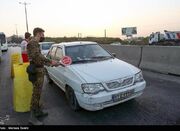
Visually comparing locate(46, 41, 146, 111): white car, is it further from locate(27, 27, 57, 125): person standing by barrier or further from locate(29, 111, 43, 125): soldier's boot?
locate(29, 111, 43, 125): soldier's boot

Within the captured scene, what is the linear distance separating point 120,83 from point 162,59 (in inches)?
213

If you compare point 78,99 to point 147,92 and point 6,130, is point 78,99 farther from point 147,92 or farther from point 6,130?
point 147,92

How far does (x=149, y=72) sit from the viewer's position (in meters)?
10.4

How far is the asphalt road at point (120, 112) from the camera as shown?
5162mm

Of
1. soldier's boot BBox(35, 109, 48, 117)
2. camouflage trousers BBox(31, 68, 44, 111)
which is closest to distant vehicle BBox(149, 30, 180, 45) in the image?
soldier's boot BBox(35, 109, 48, 117)

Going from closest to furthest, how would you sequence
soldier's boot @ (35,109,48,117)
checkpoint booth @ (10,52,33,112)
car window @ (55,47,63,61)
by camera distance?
soldier's boot @ (35,109,48,117), checkpoint booth @ (10,52,33,112), car window @ (55,47,63,61)

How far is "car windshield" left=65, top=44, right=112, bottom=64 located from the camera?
6.54 metres

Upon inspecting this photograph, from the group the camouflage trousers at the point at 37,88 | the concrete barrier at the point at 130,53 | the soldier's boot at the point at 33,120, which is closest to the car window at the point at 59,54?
the camouflage trousers at the point at 37,88

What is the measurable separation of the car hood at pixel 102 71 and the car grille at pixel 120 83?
0.32ft

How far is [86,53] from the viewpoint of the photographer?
6871 mm

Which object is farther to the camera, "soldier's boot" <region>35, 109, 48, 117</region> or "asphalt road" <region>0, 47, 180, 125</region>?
"soldier's boot" <region>35, 109, 48, 117</region>

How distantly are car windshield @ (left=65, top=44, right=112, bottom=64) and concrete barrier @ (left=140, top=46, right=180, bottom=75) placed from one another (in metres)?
3.69

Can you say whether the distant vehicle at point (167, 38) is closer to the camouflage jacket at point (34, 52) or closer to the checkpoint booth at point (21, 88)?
the checkpoint booth at point (21, 88)

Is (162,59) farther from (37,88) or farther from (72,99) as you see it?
(37,88)
